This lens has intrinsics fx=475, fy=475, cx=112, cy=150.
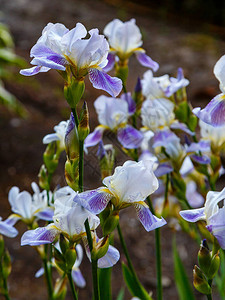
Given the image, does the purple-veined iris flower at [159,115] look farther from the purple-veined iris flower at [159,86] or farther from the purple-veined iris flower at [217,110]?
the purple-veined iris flower at [217,110]

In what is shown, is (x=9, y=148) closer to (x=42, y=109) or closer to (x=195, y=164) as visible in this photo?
(x=42, y=109)

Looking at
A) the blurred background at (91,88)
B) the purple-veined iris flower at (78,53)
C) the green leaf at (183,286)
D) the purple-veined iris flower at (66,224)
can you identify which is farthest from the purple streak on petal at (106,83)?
the green leaf at (183,286)

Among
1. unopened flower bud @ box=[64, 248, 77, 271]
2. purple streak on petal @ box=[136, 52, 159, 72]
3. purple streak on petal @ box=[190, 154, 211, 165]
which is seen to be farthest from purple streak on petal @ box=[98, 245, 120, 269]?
purple streak on petal @ box=[136, 52, 159, 72]

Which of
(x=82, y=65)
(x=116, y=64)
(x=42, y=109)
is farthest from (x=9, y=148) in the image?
(x=82, y=65)

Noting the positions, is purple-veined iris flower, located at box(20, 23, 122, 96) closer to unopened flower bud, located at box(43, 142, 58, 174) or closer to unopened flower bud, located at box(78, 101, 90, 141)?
unopened flower bud, located at box(78, 101, 90, 141)

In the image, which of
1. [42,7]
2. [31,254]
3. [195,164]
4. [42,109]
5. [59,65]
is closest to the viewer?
[59,65]

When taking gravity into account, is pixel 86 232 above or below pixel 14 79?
above
